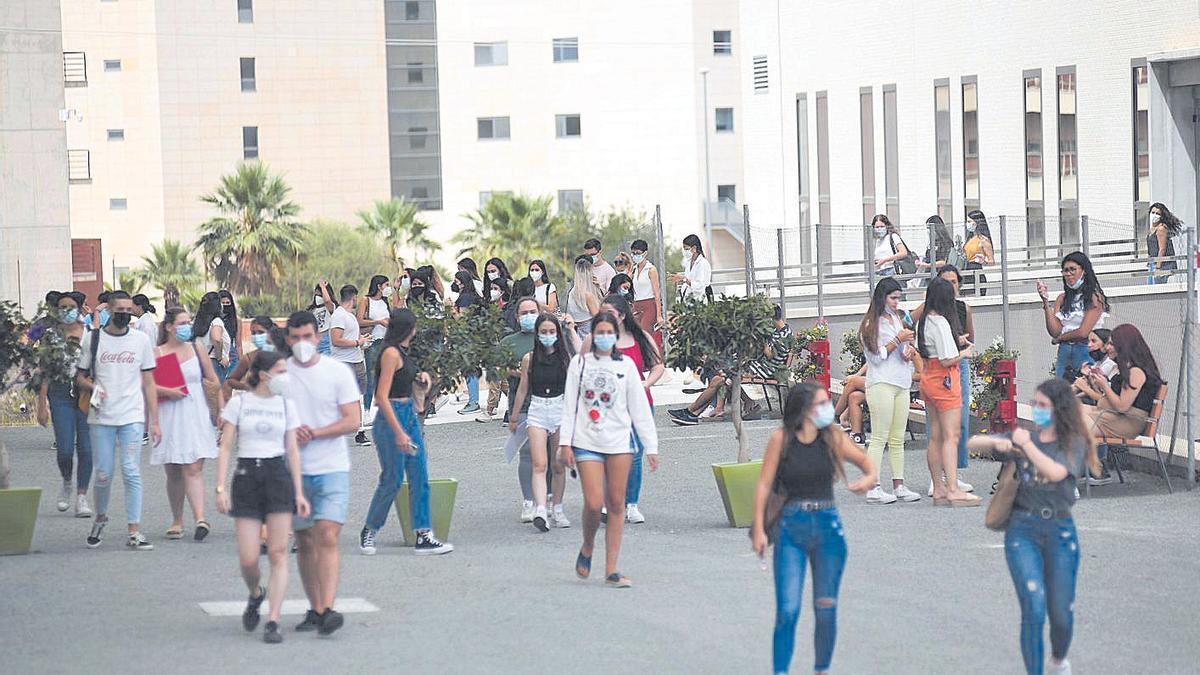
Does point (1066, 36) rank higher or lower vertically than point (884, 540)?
higher

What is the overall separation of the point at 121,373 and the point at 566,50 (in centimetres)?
6879

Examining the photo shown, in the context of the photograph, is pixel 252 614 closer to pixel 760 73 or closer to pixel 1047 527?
pixel 1047 527

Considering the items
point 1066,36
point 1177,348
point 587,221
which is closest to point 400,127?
point 587,221

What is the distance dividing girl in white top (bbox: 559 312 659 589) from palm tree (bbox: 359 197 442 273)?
6714 cm

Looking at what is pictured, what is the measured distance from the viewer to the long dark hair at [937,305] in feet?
45.5

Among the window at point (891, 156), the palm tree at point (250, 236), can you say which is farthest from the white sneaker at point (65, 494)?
the palm tree at point (250, 236)

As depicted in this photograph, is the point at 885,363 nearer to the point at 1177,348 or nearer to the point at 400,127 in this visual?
the point at 1177,348

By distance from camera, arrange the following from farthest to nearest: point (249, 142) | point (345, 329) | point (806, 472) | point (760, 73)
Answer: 1. point (249, 142)
2. point (760, 73)
3. point (345, 329)
4. point (806, 472)

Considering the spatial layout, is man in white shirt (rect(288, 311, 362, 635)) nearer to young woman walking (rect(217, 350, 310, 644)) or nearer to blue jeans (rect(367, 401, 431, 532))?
young woman walking (rect(217, 350, 310, 644))

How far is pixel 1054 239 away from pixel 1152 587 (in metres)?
19.9

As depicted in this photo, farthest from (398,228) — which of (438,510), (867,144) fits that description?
(438,510)

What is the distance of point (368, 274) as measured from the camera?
77.0 m

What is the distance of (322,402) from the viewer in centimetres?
977

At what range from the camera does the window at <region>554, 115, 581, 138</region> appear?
264 ft
